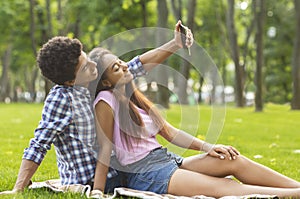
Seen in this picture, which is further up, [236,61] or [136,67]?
[136,67]

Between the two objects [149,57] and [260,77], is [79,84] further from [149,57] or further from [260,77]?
[260,77]

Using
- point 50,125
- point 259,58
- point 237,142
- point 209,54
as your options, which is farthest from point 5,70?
point 50,125

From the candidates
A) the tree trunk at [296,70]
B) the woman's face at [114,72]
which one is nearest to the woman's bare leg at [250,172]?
the woman's face at [114,72]

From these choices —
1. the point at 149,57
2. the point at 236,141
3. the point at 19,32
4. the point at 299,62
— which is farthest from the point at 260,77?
the point at 19,32

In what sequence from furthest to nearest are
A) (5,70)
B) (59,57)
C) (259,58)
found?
(5,70) → (259,58) → (59,57)

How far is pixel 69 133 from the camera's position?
3.58 m

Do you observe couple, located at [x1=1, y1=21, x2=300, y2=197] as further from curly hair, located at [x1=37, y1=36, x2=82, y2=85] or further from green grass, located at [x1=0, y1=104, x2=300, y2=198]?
green grass, located at [x1=0, y1=104, x2=300, y2=198]

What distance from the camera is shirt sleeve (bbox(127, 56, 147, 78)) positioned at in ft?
13.1

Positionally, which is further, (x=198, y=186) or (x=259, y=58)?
(x=259, y=58)

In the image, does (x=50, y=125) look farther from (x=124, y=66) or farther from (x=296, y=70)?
(x=296, y=70)

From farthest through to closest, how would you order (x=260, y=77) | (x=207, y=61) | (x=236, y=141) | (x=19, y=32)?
(x=19, y=32)
(x=260, y=77)
(x=236, y=141)
(x=207, y=61)

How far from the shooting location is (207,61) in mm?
3811

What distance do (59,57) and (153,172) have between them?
974 millimetres

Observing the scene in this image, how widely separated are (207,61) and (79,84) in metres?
0.92
